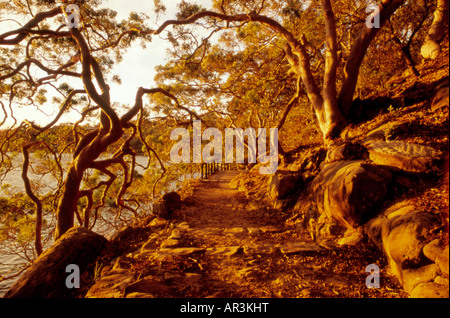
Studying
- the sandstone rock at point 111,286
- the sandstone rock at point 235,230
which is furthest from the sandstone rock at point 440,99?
the sandstone rock at point 111,286

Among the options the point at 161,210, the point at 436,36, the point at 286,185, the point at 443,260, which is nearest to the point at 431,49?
the point at 436,36

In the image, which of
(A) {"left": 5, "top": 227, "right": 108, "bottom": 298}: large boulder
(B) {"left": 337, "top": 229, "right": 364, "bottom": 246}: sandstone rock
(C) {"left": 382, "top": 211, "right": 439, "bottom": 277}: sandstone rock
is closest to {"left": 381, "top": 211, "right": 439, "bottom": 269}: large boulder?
(C) {"left": 382, "top": 211, "right": 439, "bottom": 277}: sandstone rock

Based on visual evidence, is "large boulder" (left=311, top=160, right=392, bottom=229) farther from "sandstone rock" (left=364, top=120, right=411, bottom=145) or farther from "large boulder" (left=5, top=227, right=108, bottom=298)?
"large boulder" (left=5, top=227, right=108, bottom=298)

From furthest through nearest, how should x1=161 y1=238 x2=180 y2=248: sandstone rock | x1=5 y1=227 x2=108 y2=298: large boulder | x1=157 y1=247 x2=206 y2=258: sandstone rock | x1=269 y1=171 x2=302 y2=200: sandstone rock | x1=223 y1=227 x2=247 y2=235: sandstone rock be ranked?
x1=269 y1=171 x2=302 y2=200: sandstone rock → x1=223 y1=227 x2=247 y2=235: sandstone rock → x1=161 y1=238 x2=180 y2=248: sandstone rock → x1=157 y1=247 x2=206 y2=258: sandstone rock → x1=5 y1=227 x2=108 y2=298: large boulder

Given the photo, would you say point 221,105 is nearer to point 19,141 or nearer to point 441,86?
point 19,141

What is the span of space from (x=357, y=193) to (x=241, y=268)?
2314 mm

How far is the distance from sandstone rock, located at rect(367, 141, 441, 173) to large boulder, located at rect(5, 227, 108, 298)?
570 centimetres

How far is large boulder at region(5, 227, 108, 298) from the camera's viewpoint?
10.2 feet

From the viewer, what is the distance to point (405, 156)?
3.73 metres

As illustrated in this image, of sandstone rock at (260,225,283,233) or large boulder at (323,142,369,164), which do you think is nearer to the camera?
large boulder at (323,142,369,164)

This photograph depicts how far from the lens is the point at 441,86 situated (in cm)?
491

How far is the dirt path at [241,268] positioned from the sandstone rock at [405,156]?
1533 mm

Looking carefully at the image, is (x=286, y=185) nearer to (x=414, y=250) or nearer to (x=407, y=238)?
(x=407, y=238)
